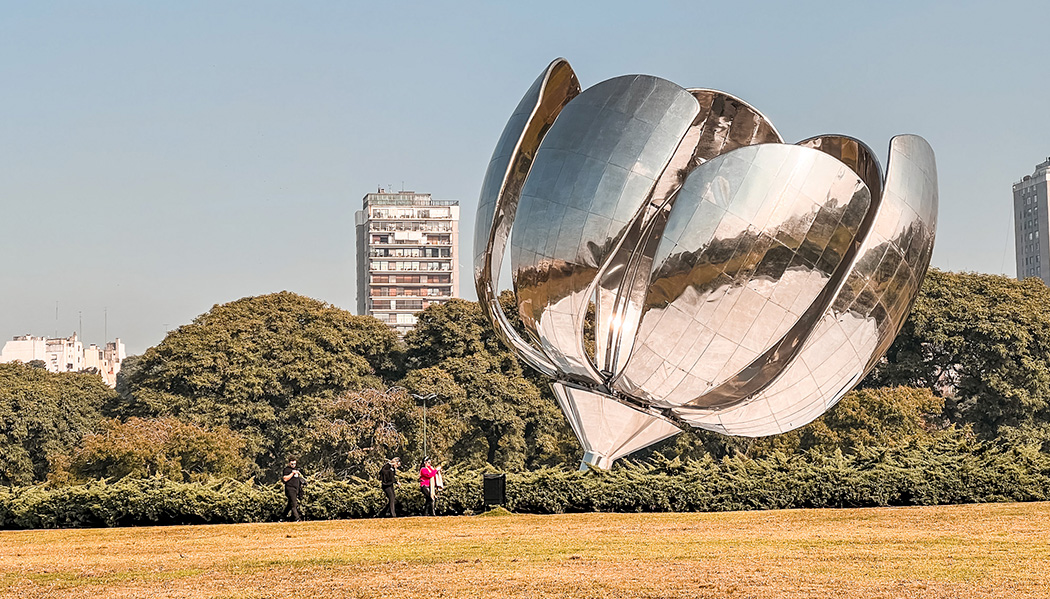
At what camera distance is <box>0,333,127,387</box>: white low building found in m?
145

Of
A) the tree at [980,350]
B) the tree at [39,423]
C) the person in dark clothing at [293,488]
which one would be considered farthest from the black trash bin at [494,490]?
the tree at [39,423]

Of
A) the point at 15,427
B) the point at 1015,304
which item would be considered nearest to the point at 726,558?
the point at 1015,304

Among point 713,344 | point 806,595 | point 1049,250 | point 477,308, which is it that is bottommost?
point 806,595

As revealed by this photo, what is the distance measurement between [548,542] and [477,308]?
31.5m

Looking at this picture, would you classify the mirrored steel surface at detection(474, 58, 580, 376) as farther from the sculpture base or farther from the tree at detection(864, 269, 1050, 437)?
the tree at detection(864, 269, 1050, 437)

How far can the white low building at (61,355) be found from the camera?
14512 cm

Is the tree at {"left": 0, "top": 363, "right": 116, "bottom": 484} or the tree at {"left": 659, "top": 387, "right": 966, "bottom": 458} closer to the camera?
the tree at {"left": 659, "top": 387, "right": 966, "bottom": 458}

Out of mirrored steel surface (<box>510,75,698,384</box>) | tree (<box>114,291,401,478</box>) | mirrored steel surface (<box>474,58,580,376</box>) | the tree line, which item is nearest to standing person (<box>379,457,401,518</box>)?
mirrored steel surface (<box>474,58,580,376</box>)

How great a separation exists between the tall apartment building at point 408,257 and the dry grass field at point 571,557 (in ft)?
400

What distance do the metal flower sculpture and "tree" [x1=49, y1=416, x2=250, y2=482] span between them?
809 inches

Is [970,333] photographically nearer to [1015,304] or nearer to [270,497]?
[1015,304]

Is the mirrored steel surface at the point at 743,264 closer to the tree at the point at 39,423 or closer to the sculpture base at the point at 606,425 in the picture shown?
the sculpture base at the point at 606,425

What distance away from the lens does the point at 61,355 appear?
15288 centimetres

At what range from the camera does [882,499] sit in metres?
20.7
